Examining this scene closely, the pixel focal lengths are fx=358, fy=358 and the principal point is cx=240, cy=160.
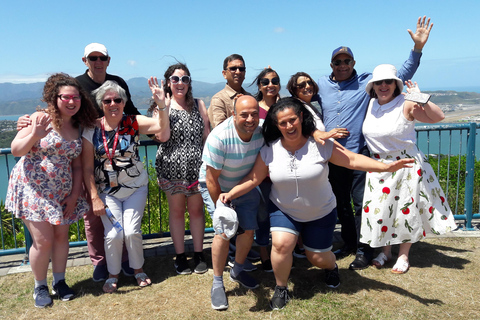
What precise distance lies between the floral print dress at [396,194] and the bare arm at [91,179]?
2660mm

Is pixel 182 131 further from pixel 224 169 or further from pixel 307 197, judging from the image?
pixel 307 197

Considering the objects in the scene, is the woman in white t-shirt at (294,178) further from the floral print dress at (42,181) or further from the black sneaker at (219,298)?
the floral print dress at (42,181)

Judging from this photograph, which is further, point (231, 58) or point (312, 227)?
point (231, 58)

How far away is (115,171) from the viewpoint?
3.46m

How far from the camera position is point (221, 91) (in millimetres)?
3861

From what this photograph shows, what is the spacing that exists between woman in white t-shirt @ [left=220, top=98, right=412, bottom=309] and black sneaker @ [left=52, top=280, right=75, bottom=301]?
181 centimetres

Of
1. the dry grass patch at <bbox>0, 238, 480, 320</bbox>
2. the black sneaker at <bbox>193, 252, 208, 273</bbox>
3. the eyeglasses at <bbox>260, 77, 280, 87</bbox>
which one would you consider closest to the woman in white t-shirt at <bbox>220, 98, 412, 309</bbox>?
the dry grass patch at <bbox>0, 238, 480, 320</bbox>

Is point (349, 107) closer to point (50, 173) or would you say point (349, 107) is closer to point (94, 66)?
point (94, 66)

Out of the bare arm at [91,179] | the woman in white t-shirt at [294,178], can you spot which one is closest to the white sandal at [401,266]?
the woman in white t-shirt at [294,178]

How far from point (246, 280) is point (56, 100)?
8.02 feet

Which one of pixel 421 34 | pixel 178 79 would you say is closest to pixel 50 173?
pixel 178 79

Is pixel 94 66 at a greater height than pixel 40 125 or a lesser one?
greater

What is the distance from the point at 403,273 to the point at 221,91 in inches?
107

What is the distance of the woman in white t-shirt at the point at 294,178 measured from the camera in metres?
3.03
